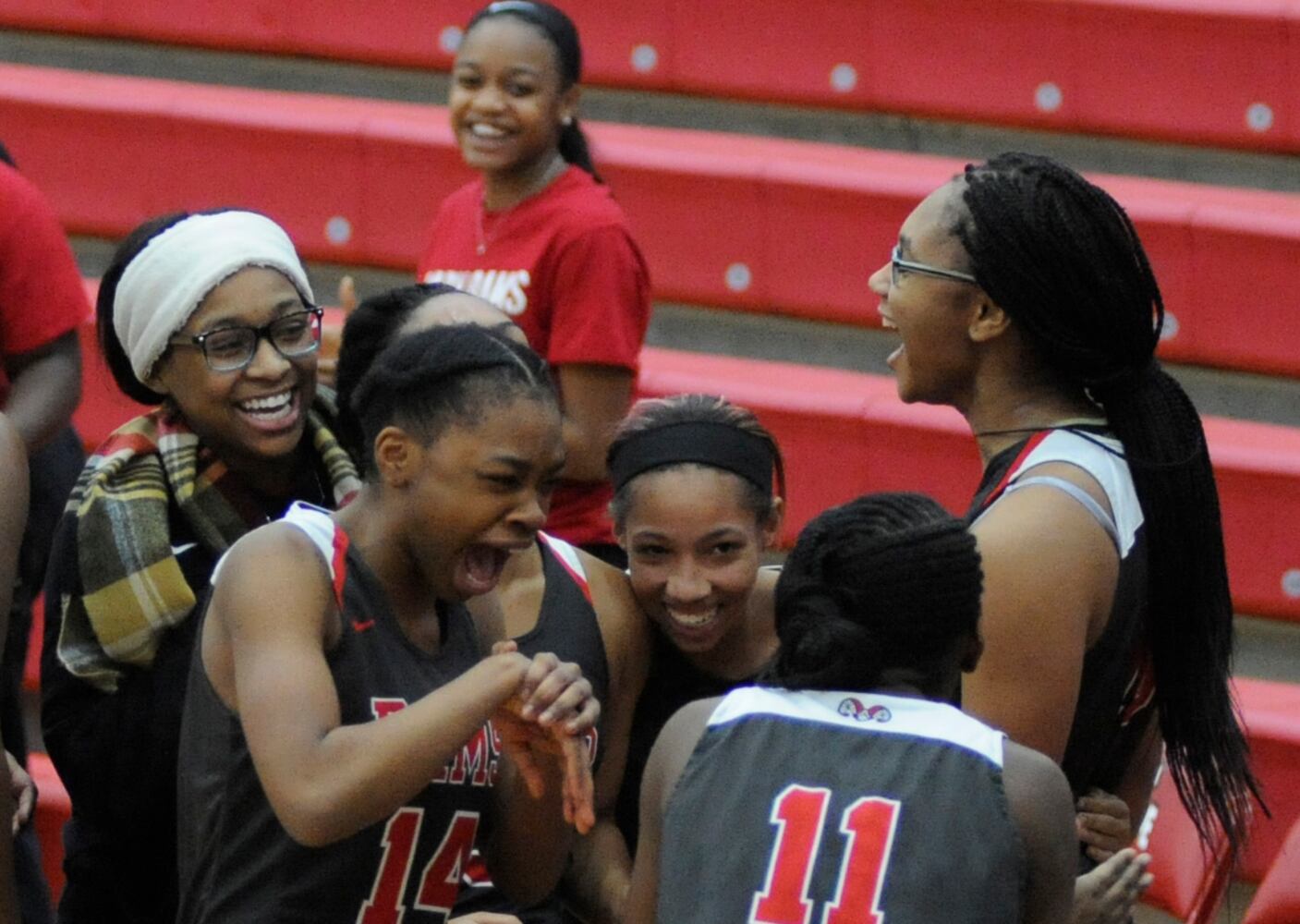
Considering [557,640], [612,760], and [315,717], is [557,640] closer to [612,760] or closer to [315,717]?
[612,760]

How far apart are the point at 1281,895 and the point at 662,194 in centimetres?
261

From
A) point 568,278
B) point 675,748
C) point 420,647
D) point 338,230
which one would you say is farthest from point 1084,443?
point 338,230

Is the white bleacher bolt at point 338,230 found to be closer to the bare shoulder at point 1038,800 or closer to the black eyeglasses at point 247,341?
the black eyeglasses at point 247,341

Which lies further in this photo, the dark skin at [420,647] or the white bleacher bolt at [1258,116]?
the white bleacher bolt at [1258,116]

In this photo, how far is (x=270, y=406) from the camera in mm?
2447

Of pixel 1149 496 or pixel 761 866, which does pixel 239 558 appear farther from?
pixel 1149 496

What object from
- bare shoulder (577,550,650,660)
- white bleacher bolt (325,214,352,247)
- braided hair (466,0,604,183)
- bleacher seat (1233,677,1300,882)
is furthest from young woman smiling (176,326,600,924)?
white bleacher bolt (325,214,352,247)

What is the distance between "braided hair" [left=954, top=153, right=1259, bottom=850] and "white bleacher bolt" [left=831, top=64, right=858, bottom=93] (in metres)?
3.30

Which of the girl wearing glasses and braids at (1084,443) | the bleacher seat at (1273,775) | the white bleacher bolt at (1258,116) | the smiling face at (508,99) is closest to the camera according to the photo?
the girl wearing glasses and braids at (1084,443)

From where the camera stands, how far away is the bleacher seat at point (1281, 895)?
323cm

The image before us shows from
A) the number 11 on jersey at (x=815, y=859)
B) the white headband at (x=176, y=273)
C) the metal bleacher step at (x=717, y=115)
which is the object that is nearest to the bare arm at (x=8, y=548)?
the white headband at (x=176, y=273)

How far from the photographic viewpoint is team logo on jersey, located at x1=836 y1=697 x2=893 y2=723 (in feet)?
5.98

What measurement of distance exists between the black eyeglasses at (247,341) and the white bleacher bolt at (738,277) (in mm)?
2814

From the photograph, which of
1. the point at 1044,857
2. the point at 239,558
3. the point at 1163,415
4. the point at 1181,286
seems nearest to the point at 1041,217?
the point at 1163,415
